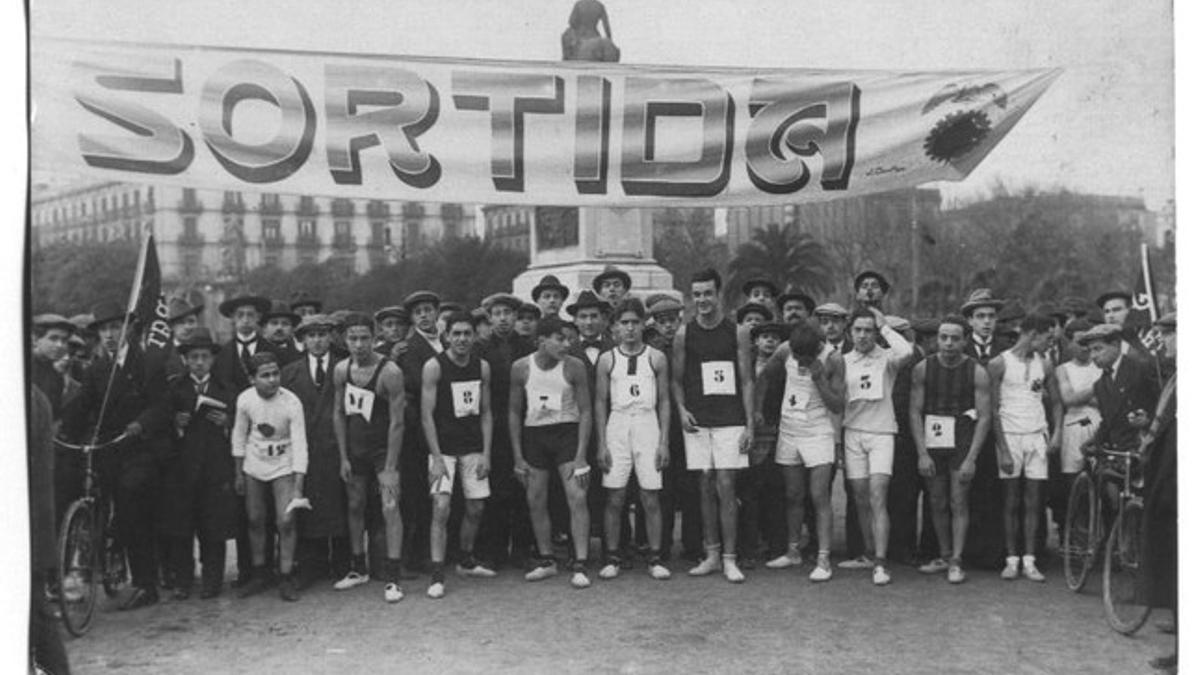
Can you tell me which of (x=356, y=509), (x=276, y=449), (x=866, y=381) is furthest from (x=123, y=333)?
(x=866, y=381)

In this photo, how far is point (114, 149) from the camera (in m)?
5.67

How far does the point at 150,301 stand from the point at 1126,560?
522 cm

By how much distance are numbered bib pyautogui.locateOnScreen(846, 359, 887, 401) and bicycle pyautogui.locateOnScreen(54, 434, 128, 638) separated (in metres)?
4.02

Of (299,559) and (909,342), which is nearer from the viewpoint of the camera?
(299,559)

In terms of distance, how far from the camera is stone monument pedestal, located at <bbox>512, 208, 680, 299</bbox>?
9555mm

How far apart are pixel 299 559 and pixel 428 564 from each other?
78 cm

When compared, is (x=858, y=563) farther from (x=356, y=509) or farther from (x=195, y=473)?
(x=195, y=473)

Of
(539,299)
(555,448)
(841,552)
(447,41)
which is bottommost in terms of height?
(841,552)

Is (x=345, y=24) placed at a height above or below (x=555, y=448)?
above

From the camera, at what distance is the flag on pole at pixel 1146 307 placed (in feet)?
19.9

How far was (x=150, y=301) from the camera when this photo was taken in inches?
236

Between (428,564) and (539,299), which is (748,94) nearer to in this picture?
(539,299)

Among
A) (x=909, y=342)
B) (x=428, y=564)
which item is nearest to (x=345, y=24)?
(x=428, y=564)

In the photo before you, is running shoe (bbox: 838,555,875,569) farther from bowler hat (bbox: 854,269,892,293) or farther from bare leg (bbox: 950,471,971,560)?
bowler hat (bbox: 854,269,892,293)
